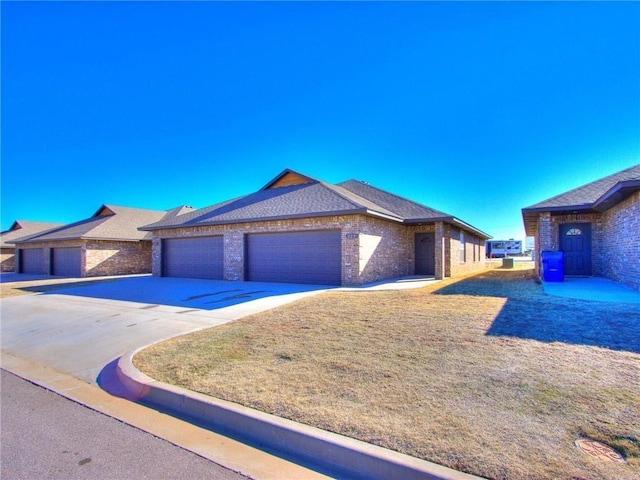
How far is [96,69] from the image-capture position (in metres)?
13.0

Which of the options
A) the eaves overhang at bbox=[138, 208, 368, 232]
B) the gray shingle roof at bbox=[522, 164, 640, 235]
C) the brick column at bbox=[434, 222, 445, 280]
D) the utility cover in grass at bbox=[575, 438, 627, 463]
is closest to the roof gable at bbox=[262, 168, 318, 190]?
the eaves overhang at bbox=[138, 208, 368, 232]

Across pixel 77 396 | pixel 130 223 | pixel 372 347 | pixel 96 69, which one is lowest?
pixel 77 396

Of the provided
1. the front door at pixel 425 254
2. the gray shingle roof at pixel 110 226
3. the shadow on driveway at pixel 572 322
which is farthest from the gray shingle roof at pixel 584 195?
the gray shingle roof at pixel 110 226

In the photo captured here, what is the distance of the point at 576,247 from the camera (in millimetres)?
14578

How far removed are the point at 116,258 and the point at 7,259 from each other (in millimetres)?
19218

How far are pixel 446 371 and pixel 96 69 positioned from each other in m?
16.1

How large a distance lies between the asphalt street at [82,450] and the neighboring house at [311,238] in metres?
10.5

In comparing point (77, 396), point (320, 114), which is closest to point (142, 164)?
point (320, 114)

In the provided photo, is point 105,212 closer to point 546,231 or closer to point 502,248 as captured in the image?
point 546,231

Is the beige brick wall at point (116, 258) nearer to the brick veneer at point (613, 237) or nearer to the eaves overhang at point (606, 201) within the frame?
the eaves overhang at point (606, 201)

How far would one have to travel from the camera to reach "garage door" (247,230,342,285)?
1405 cm

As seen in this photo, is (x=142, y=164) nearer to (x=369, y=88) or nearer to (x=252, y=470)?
(x=369, y=88)

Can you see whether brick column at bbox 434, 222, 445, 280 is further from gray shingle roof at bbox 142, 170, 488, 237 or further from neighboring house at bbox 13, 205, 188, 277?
neighboring house at bbox 13, 205, 188, 277

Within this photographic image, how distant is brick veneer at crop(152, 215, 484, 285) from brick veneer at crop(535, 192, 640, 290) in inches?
172
